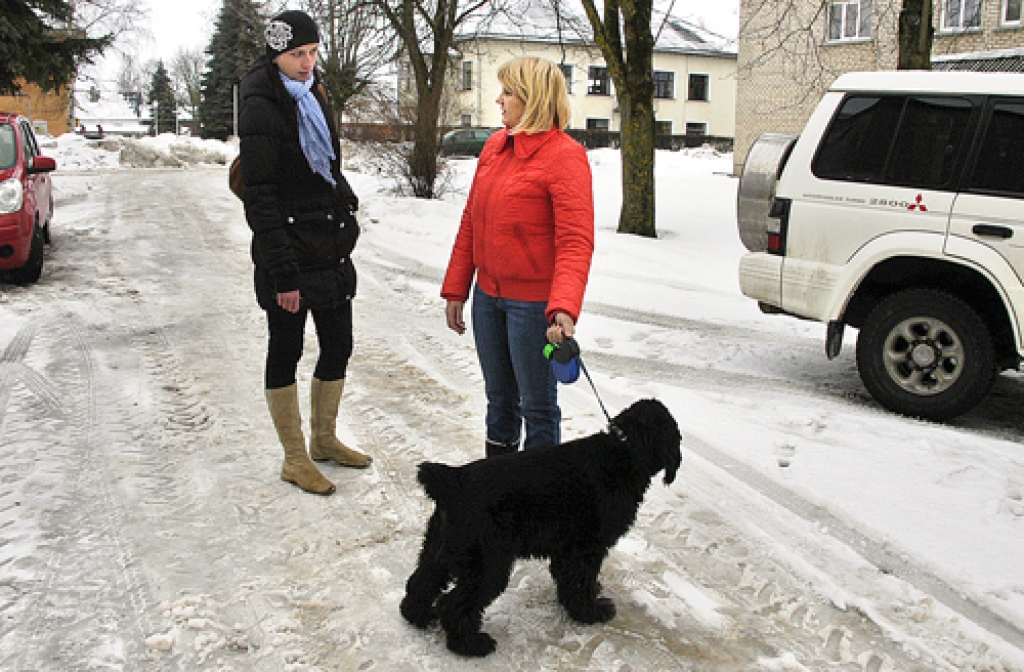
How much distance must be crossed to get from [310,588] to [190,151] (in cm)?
3595

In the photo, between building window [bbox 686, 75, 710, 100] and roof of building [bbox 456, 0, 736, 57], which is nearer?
roof of building [bbox 456, 0, 736, 57]

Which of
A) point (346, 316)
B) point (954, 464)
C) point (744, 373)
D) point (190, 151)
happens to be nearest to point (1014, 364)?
point (954, 464)

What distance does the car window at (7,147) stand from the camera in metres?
9.40

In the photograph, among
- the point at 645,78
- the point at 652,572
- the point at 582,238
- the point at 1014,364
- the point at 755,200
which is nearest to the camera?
the point at 582,238

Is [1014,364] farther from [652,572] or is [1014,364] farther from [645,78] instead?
[645,78]

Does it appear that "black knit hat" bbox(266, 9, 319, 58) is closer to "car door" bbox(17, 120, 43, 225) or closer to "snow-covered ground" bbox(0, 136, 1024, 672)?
"snow-covered ground" bbox(0, 136, 1024, 672)

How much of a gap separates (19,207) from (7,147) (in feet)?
3.93

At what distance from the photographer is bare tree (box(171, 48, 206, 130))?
295ft

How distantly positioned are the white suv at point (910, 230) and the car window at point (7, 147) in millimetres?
7847

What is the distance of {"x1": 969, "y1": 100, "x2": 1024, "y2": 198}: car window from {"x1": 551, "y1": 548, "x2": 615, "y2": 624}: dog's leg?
12.4 feet

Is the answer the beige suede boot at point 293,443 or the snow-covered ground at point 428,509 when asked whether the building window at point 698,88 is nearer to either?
the snow-covered ground at point 428,509

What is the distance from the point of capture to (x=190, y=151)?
118ft

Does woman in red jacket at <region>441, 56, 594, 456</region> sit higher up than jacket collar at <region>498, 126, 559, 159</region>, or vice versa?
jacket collar at <region>498, 126, 559, 159</region>

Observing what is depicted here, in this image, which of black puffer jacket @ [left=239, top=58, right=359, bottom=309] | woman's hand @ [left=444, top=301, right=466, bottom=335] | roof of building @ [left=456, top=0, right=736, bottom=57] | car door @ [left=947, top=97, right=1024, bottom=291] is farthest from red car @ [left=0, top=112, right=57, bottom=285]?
roof of building @ [left=456, top=0, right=736, bottom=57]
